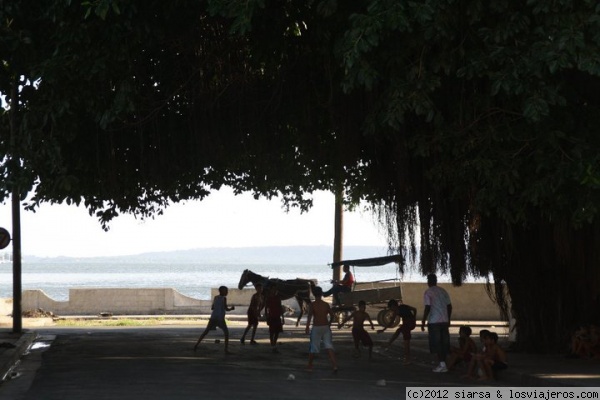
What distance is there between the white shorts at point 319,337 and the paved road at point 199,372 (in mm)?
438

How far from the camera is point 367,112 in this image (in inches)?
702

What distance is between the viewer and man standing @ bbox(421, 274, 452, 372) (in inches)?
763

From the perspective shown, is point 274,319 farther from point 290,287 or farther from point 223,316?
point 290,287

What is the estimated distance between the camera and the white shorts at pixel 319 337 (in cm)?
1891

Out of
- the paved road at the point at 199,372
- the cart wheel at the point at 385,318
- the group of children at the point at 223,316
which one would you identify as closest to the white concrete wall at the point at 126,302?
the cart wheel at the point at 385,318

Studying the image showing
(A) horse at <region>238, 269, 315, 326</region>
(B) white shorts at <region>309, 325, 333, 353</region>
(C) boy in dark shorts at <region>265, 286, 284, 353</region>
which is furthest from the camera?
(A) horse at <region>238, 269, 315, 326</region>

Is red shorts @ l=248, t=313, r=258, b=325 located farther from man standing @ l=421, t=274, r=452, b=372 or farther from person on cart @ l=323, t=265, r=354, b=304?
man standing @ l=421, t=274, r=452, b=372

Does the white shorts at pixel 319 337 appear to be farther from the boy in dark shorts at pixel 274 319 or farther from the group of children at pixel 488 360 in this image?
the boy in dark shorts at pixel 274 319

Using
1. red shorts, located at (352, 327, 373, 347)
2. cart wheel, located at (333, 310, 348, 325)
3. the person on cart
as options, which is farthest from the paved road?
cart wheel, located at (333, 310, 348, 325)

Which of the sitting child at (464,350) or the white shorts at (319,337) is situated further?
the white shorts at (319,337)

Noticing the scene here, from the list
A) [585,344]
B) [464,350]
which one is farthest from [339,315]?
[464,350]

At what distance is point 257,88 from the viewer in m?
19.7

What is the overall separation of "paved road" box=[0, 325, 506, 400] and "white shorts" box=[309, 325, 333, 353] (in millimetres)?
438

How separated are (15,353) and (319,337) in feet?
23.4
